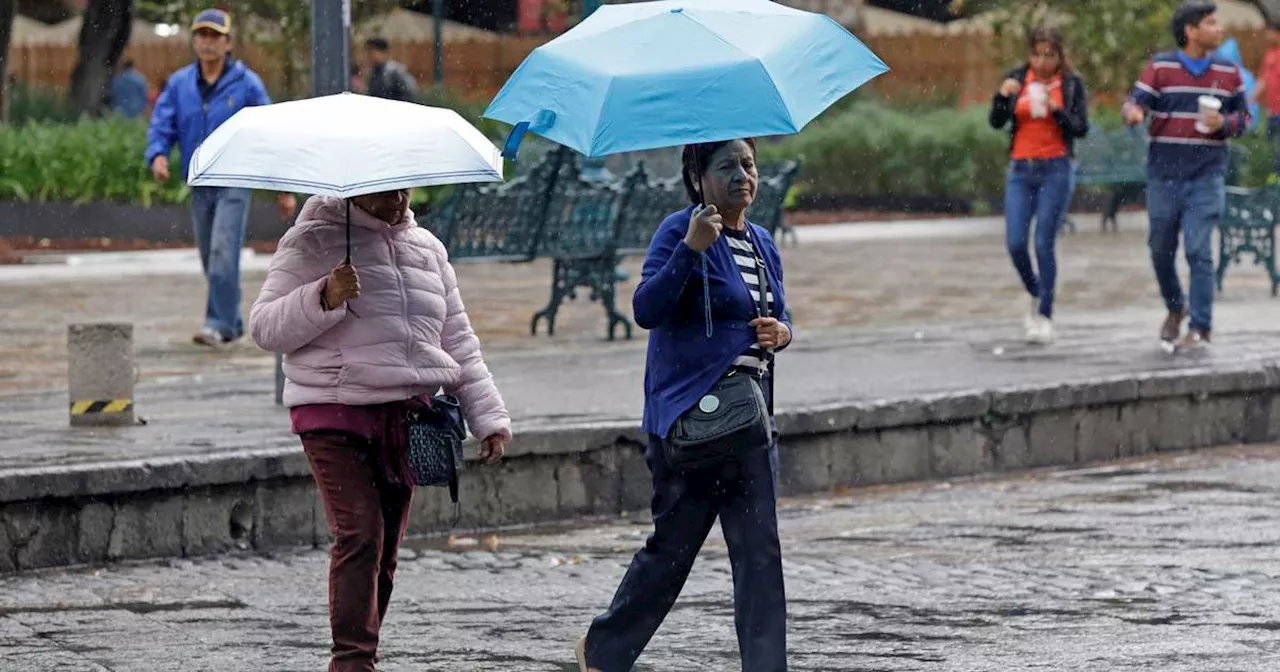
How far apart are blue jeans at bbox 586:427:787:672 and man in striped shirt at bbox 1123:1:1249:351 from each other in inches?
290

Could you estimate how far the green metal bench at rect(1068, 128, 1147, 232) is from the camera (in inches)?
1045

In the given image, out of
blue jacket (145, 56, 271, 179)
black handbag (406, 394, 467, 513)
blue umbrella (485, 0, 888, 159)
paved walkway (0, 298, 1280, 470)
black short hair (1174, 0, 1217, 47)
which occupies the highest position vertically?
black short hair (1174, 0, 1217, 47)

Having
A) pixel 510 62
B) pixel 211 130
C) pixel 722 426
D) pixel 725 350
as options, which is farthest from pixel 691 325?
pixel 510 62

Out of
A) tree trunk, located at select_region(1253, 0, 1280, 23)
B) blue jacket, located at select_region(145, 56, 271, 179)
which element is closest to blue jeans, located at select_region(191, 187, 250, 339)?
blue jacket, located at select_region(145, 56, 271, 179)

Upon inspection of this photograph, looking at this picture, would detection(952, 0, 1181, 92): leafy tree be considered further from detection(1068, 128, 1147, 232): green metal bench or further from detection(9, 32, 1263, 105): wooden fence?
detection(1068, 128, 1147, 232): green metal bench

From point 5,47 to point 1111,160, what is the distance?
13.0 meters

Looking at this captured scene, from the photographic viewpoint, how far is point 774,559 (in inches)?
239

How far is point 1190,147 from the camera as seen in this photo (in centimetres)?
1325

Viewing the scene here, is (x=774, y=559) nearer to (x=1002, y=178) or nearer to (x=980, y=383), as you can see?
(x=980, y=383)

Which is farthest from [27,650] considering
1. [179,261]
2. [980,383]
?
[179,261]

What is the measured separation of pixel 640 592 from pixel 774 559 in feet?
1.33

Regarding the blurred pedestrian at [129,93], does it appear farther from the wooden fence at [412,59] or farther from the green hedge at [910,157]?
the green hedge at [910,157]

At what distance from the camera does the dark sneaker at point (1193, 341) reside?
520 inches

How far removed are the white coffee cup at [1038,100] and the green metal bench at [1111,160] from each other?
503 inches
